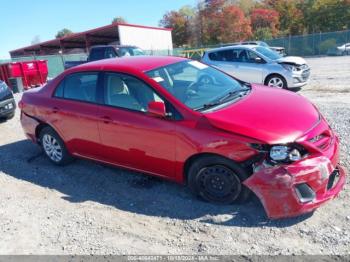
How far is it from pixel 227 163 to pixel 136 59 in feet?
7.36

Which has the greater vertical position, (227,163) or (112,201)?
(227,163)

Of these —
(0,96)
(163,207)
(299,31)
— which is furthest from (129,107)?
(299,31)

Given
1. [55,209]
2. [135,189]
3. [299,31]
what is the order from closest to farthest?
[55,209] → [135,189] → [299,31]

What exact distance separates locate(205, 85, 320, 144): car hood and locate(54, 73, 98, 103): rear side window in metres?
1.86

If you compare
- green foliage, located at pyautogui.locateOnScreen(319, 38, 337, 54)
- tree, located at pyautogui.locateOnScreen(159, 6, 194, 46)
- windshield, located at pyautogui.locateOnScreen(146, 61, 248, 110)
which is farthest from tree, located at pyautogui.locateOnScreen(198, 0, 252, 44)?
windshield, located at pyautogui.locateOnScreen(146, 61, 248, 110)

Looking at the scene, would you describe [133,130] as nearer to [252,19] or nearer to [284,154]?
[284,154]

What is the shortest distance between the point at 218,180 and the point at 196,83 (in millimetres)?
1444

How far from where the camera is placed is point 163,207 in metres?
4.00

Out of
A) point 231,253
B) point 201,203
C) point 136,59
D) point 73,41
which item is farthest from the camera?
point 73,41

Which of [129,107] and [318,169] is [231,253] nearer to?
[318,169]

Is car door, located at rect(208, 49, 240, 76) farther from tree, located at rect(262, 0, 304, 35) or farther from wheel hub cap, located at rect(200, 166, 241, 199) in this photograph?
tree, located at rect(262, 0, 304, 35)

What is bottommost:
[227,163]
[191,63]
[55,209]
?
[55,209]

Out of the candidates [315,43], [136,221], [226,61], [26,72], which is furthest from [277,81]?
[315,43]

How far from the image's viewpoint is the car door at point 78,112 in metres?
4.69
